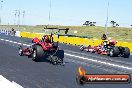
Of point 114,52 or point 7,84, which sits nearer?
point 7,84

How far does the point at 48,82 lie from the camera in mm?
11156

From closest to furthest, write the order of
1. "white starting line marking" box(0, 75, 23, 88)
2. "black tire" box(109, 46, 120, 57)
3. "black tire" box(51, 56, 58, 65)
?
"white starting line marking" box(0, 75, 23, 88)
"black tire" box(51, 56, 58, 65)
"black tire" box(109, 46, 120, 57)

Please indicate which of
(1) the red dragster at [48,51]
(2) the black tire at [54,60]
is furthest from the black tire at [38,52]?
(2) the black tire at [54,60]

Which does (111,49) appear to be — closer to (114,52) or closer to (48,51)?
(114,52)

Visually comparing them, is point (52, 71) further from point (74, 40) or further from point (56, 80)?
point (74, 40)

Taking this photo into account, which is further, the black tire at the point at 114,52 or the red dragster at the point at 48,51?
the black tire at the point at 114,52

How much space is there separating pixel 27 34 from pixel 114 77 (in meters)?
57.1

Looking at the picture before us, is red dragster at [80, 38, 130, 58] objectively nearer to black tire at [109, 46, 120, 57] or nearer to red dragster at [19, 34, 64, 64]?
black tire at [109, 46, 120, 57]

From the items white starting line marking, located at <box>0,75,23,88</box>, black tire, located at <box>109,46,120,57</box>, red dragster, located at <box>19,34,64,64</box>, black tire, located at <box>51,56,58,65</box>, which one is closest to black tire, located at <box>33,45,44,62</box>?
red dragster, located at <box>19,34,64,64</box>

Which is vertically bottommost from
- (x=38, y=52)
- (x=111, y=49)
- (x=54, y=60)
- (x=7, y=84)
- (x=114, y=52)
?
(x=114, y=52)

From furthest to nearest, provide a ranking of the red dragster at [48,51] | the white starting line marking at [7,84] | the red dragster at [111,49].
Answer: the red dragster at [111,49] < the red dragster at [48,51] < the white starting line marking at [7,84]

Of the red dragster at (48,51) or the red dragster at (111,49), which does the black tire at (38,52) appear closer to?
the red dragster at (48,51)

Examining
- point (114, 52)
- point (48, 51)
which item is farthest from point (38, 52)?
point (114, 52)

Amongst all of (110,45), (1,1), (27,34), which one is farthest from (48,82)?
(1,1)
